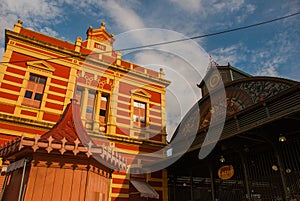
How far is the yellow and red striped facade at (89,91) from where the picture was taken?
468 inches

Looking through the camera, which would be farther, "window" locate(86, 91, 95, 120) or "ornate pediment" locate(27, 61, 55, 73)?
"window" locate(86, 91, 95, 120)

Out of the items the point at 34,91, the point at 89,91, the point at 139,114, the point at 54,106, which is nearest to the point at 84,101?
the point at 89,91

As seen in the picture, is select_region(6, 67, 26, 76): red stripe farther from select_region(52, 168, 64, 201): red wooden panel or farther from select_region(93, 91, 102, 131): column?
select_region(52, 168, 64, 201): red wooden panel

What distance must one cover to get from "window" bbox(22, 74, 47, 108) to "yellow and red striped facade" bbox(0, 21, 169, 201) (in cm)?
15

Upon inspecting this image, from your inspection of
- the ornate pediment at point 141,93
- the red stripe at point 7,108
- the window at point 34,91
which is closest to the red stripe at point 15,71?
the window at point 34,91

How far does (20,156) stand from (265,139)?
8279 millimetres

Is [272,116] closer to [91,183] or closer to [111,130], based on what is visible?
[91,183]

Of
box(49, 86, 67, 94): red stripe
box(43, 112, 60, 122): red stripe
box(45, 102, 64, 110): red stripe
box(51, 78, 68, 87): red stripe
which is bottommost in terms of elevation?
box(43, 112, 60, 122): red stripe

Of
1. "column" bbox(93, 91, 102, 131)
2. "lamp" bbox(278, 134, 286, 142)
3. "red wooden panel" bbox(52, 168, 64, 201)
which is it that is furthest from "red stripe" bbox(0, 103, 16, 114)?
"lamp" bbox(278, 134, 286, 142)

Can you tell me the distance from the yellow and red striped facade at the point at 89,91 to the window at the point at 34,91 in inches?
5.7

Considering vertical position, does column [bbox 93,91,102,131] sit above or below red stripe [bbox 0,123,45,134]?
above

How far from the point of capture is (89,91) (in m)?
14.5

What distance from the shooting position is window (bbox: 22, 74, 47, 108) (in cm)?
1241

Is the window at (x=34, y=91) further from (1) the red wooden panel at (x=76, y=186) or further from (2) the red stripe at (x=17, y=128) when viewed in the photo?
(1) the red wooden panel at (x=76, y=186)
